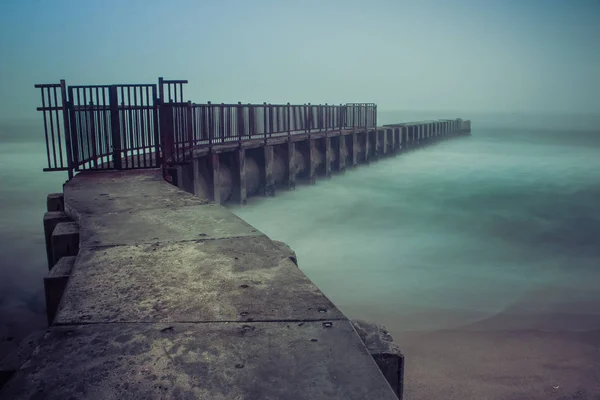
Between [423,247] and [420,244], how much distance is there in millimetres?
332

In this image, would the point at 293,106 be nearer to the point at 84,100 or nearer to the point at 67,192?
the point at 84,100

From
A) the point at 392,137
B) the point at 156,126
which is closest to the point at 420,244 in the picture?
the point at 156,126

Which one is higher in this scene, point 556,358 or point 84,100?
point 84,100

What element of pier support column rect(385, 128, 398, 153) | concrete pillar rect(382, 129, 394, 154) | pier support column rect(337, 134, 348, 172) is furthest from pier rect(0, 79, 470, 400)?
pier support column rect(385, 128, 398, 153)

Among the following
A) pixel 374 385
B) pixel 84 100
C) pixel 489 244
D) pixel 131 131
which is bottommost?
pixel 489 244

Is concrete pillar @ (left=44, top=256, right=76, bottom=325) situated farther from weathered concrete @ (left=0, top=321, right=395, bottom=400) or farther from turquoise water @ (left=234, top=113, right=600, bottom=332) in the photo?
turquoise water @ (left=234, top=113, right=600, bottom=332)

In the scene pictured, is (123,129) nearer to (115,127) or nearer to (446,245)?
(115,127)

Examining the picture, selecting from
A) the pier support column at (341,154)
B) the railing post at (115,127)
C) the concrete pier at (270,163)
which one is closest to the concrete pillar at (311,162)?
the concrete pier at (270,163)

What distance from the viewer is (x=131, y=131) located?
10.6m

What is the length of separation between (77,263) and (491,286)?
8.03 meters

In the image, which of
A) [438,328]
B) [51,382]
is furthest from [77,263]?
[438,328]

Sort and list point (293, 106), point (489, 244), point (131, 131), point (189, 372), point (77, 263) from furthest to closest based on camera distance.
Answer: point (293, 106)
point (489, 244)
point (131, 131)
point (77, 263)
point (189, 372)

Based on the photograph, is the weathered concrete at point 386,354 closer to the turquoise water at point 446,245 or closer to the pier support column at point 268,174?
→ the turquoise water at point 446,245

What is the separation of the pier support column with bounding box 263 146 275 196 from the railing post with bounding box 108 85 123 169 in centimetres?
695
